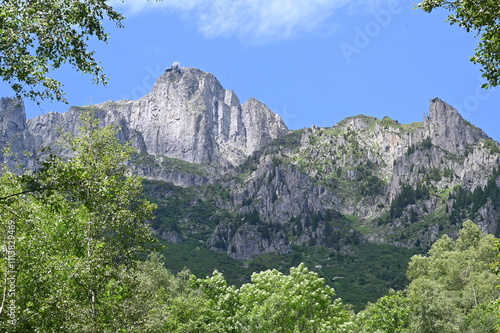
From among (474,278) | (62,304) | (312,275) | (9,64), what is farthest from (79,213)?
(474,278)

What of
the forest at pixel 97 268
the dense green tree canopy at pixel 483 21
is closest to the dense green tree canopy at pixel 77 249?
the forest at pixel 97 268

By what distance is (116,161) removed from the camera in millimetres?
27484

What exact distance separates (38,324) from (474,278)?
81252 mm

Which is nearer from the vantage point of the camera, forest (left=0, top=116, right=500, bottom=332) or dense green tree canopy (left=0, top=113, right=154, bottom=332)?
forest (left=0, top=116, right=500, bottom=332)

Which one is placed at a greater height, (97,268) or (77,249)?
(77,249)

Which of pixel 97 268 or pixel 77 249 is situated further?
pixel 77 249

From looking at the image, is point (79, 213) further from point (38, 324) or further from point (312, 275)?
point (312, 275)

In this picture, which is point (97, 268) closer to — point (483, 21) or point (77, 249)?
point (77, 249)

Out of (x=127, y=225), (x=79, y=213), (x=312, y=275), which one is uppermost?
(x=79, y=213)

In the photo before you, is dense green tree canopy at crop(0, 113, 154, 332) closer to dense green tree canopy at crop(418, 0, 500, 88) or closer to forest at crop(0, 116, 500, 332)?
forest at crop(0, 116, 500, 332)

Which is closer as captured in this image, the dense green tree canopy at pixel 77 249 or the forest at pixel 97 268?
the forest at pixel 97 268

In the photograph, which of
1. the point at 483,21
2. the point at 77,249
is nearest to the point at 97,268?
the point at 77,249

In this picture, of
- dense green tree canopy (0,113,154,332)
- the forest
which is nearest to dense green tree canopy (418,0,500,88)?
the forest

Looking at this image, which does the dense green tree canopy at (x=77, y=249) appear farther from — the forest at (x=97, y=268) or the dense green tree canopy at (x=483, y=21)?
the dense green tree canopy at (x=483, y=21)
